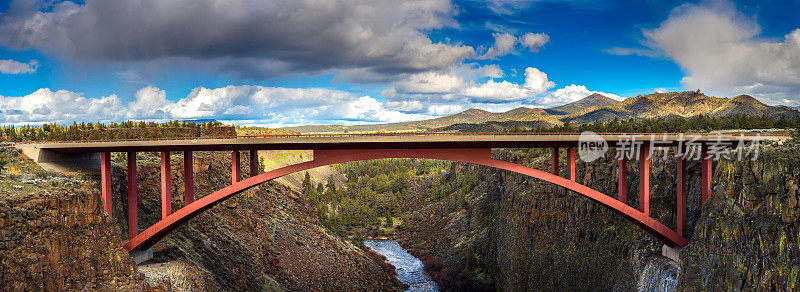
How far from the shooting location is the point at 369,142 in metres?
22.9

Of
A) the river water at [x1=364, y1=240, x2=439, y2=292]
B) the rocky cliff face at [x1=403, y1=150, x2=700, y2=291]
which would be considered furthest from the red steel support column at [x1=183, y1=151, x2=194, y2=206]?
the river water at [x1=364, y1=240, x2=439, y2=292]

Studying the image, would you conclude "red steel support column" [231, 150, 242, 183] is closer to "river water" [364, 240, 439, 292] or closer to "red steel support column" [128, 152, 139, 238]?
"red steel support column" [128, 152, 139, 238]

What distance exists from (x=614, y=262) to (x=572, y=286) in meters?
5.31

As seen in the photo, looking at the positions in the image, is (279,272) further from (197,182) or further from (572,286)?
(572,286)

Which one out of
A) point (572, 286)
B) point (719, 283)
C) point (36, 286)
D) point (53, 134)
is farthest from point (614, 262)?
point (53, 134)

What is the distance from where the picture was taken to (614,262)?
1138 inches

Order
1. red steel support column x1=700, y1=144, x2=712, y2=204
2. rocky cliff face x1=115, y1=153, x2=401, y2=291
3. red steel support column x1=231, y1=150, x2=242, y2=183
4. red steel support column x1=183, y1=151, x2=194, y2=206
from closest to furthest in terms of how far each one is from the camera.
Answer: red steel support column x1=700, y1=144, x2=712, y2=204 < red steel support column x1=183, y1=151, x2=194, y2=206 < red steel support column x1=231, y1=150, x2=242, y2=183 < rocky cliff face x1=115, y1=153, x2=401, y2=291

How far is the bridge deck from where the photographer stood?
22.8 metres

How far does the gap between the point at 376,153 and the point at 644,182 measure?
44.2 ft

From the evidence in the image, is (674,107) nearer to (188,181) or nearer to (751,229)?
(751,229)

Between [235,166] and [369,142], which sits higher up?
[369,142]

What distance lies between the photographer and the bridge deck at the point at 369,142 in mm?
22812

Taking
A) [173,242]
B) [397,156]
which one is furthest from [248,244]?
[397,156]

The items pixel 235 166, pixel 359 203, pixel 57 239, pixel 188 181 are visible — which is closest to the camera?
pixel 57 239
